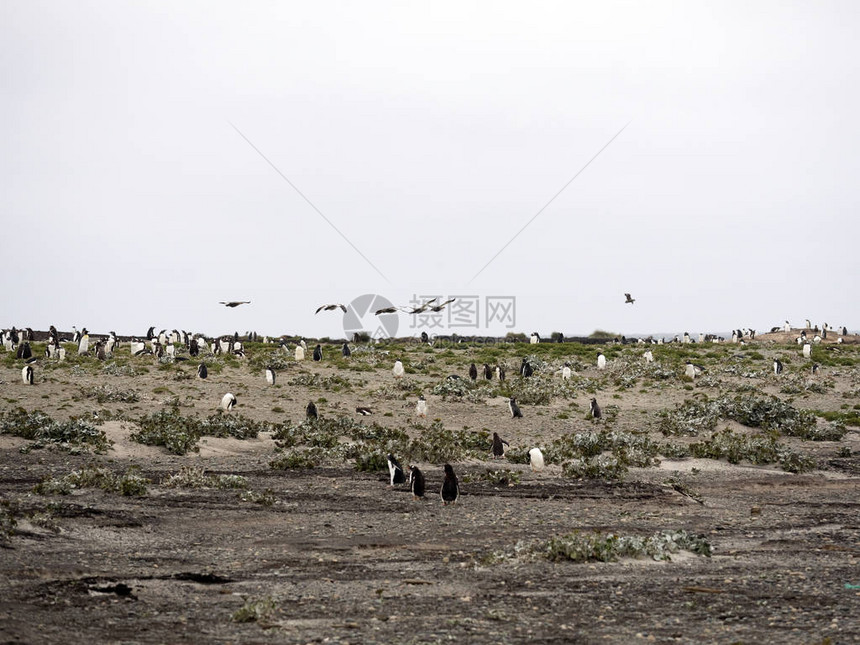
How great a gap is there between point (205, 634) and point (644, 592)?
553cm

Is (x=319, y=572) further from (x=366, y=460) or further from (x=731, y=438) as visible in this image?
(x=731, y=438)

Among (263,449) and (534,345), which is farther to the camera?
(534,345)

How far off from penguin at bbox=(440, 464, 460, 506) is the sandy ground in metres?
0.38

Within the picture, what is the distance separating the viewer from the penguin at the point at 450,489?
1653 centimetres

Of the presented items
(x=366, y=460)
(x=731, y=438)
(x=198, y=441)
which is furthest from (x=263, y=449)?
(x=731, y=438)

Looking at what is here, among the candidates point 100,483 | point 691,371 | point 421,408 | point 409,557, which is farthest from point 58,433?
point 691,371

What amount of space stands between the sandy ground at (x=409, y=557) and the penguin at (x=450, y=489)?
38 cm

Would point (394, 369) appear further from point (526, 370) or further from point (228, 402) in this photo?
point (228, 402)

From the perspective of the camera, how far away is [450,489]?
54.4 feet

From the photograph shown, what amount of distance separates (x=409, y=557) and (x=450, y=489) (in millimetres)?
4050

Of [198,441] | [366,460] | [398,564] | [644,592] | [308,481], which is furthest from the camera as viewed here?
[198,441]

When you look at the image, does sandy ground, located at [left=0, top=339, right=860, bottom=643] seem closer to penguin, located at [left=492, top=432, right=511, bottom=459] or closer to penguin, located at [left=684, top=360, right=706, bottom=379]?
penguin, located at [left=492, top=432, right=511, bottom=459]

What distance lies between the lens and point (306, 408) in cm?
2725

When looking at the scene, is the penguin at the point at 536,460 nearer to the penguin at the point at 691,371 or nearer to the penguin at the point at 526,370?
the penguin at the point at 526,370
